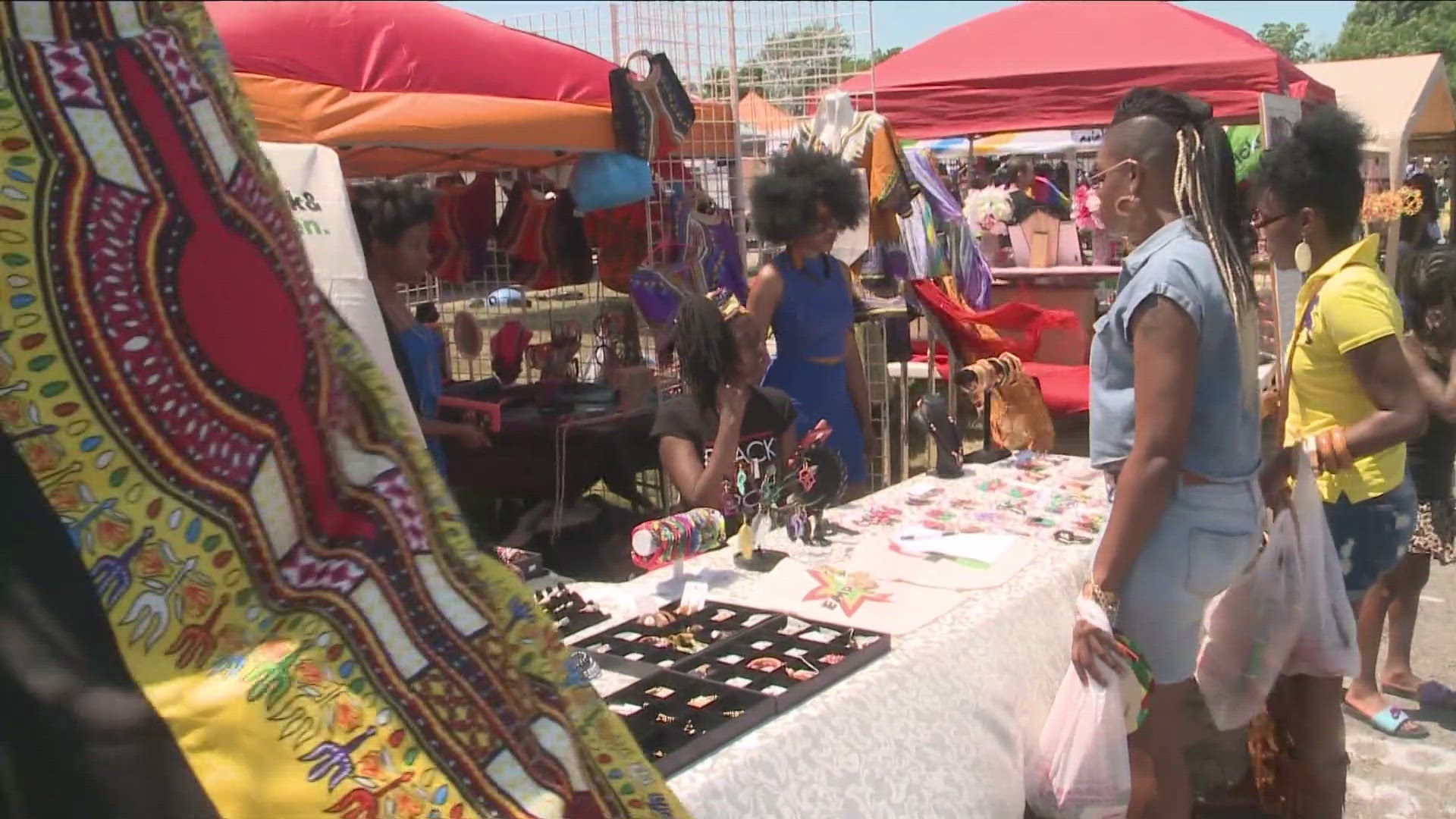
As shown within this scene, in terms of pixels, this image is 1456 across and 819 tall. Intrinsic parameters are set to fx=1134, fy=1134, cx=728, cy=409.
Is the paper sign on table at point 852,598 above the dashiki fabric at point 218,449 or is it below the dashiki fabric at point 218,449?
below

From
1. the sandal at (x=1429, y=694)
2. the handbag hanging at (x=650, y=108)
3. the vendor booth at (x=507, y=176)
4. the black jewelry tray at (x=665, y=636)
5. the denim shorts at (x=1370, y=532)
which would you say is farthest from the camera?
the handbag hanging at (x=650, y=108)

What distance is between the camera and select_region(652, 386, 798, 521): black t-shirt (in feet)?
9.38

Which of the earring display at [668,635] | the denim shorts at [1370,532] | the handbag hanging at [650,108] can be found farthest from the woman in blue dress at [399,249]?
the denim shorts at [1370,532]

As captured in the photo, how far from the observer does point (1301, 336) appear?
2770mm

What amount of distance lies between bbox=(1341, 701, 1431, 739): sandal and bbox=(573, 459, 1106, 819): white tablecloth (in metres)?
1.41

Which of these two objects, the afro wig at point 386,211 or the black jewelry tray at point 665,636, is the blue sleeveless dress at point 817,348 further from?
the black jewelry tray at point 665,636

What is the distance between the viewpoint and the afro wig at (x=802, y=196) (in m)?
3.72

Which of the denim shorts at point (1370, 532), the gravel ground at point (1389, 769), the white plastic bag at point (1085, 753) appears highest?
the denim shorts at point (1370, 532)

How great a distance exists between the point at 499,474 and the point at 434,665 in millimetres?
4021

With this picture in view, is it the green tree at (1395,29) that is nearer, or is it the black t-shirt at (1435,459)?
the black t-shirt at (1435,459)

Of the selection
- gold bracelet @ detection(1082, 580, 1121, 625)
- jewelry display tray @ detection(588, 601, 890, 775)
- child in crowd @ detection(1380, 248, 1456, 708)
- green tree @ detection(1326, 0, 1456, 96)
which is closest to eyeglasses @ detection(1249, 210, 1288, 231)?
child in crowd @ detection(1380, 248, 1456, 708)

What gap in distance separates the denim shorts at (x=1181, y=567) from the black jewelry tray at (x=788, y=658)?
464mm

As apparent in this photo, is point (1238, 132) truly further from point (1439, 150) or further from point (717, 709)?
point (717, 709)

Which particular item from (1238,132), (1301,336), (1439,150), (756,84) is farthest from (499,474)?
(1439,150)
